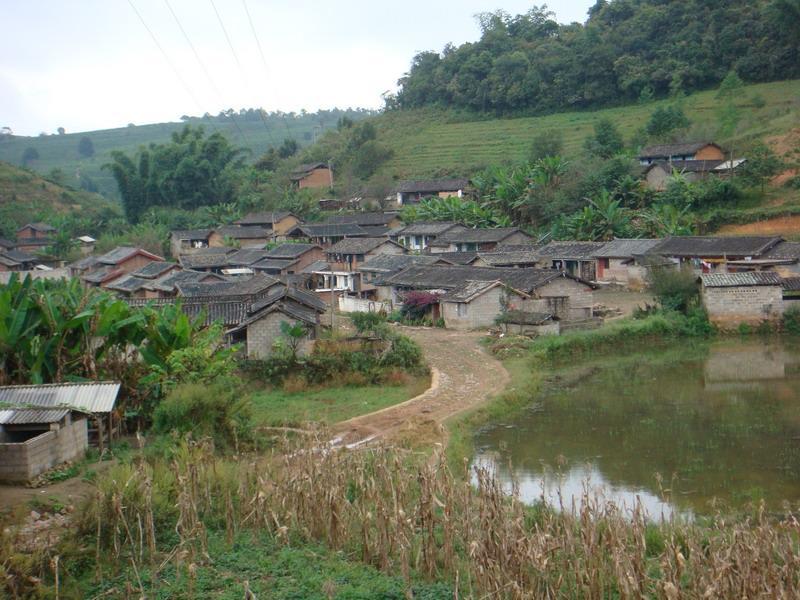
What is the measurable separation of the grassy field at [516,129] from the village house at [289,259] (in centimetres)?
1717

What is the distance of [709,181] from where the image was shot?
39.2 meters

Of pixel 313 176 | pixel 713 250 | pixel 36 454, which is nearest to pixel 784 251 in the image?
pixel 713 250

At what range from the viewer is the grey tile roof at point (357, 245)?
39.2 meters

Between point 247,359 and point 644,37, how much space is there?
49.0m

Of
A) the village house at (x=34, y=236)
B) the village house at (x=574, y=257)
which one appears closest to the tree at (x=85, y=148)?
the village house at (x=34, y=236)

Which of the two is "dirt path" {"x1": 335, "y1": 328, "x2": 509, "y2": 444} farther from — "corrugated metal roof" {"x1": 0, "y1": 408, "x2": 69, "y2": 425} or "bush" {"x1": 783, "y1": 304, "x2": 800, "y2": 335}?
"bush" {"x1": 783, "y1": 304, "x2": 800, "y2": 335}

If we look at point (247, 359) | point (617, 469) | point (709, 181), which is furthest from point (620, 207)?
point (617, 469)

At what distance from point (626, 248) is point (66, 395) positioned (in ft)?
84.0

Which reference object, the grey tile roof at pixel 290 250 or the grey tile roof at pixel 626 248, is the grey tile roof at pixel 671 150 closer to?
the grey tile roof at pixel 626 248

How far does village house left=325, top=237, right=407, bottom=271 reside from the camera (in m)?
39.2

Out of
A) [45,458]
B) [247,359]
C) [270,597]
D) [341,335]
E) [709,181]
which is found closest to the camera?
[270,597]

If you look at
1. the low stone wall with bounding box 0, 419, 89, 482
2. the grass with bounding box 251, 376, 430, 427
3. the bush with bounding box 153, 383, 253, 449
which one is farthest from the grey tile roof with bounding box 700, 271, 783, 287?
the low stone wall with bounding box 0, 419, 89, 482

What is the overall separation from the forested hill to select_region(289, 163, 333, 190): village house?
13.7 m

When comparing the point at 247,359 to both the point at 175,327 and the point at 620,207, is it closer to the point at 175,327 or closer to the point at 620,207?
the point at 175,327
